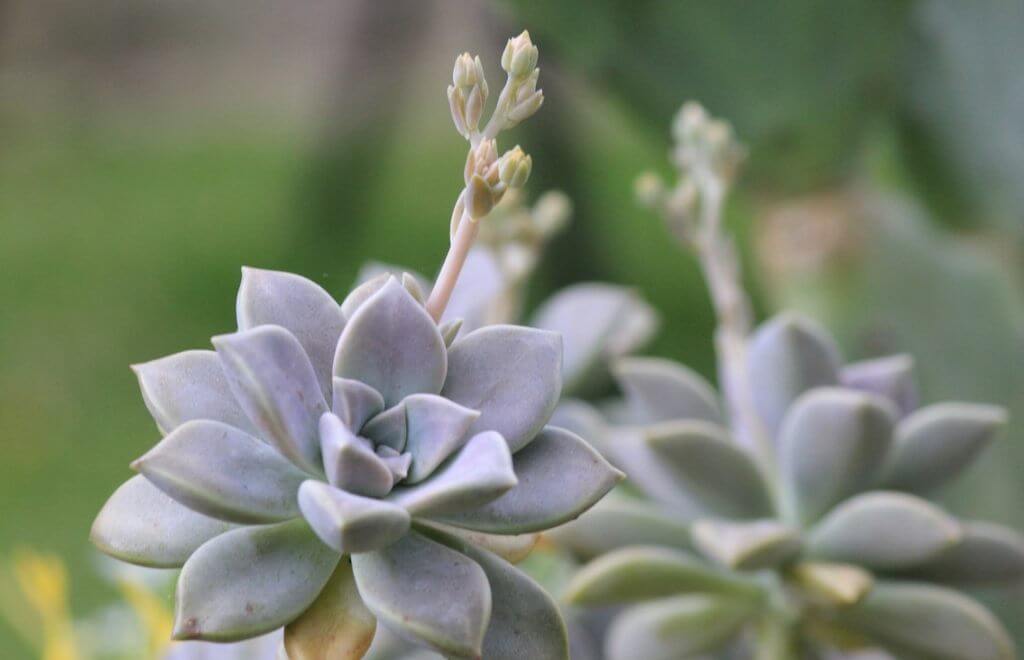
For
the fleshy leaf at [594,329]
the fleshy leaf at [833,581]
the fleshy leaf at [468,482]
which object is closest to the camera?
the fleshy leaf at [468,482]

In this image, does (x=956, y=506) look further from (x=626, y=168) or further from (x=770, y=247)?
(x=626, y=168)

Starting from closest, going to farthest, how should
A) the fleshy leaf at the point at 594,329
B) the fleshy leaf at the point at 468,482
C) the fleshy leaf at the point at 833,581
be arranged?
the fleshy leaf at the point at 468,482 < the fleshy leaf at the point at 833,581 < the fleshy leaf at the point at 594,329

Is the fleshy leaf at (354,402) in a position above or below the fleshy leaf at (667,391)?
above

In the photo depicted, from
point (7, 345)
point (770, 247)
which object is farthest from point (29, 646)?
point (770, 247)

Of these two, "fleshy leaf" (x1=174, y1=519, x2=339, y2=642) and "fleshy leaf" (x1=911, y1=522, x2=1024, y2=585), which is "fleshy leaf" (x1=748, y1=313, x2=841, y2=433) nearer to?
"fleshy leaf" (x1=911, y1=522, x2=1024, y2=585)

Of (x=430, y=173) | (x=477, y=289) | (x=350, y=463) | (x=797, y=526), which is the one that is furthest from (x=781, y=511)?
(x=430, y=173)

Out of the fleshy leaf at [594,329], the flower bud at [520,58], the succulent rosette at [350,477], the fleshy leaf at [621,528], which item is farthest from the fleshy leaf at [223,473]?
the fleshy leaf at [594,329]

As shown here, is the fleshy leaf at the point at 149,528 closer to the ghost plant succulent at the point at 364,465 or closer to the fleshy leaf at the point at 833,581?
the ghost plant succulent at the point at 364,465
